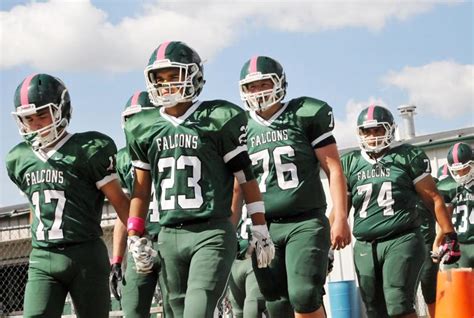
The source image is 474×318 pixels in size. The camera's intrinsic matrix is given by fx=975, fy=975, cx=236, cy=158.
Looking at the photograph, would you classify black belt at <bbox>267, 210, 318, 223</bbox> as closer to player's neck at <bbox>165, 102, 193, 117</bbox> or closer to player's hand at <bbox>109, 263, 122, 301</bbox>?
player's hand at <bbox>109, 263, 122, 301</bbox>

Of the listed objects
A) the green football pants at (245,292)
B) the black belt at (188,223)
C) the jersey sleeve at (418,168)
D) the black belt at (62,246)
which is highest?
the jersey sleeve at (418,168)

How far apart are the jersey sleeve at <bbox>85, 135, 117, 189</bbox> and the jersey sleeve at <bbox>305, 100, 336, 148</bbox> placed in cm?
144

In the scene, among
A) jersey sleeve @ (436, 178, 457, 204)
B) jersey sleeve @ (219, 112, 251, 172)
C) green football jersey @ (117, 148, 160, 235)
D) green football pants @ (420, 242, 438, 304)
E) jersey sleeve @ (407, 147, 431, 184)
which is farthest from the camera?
jersey sleeve @ (436, 178, 457, 204)

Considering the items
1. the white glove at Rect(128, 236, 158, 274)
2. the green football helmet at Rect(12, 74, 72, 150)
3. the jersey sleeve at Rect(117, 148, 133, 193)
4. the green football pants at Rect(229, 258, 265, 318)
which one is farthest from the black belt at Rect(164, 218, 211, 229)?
the green football pants at Rect(229, 258, 265, 318)

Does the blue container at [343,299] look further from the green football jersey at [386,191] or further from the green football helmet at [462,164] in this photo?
the green football jersey at [386,191]

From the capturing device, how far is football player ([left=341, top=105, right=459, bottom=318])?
7.97 meters

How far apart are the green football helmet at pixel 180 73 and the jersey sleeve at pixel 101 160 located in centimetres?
63

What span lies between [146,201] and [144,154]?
0.31 meters

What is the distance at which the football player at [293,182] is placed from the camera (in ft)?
21.3

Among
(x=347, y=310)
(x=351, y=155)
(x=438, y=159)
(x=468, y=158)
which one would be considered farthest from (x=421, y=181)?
(x=438, y=159)

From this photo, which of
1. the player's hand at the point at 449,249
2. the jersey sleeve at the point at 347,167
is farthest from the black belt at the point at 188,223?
the player's hand at the point at 449,249

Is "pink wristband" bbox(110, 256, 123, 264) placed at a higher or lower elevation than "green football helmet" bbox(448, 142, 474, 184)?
lower

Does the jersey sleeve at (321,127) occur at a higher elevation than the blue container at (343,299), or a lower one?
higher

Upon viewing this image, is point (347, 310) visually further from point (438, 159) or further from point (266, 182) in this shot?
point (266, 182)
